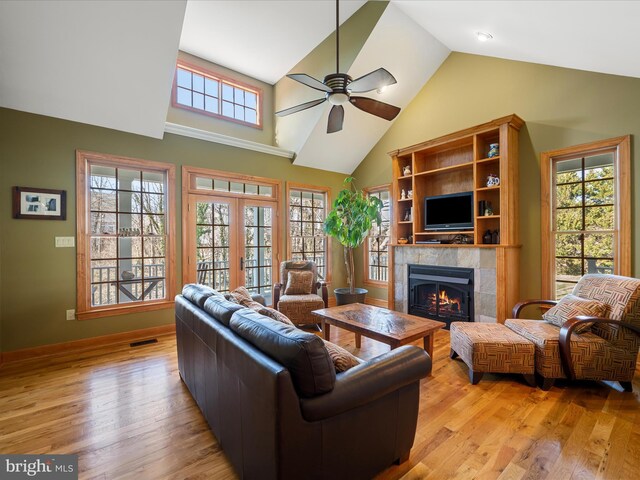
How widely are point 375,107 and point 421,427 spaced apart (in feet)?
10.2

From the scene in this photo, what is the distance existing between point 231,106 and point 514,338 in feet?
17.9

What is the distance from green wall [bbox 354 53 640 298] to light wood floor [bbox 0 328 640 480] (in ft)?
6.38

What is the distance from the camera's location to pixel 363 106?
3.35 meters

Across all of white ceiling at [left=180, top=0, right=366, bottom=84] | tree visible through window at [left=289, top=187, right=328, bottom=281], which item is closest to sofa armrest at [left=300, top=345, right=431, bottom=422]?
tree visible through window at [left=289, top=187, right=328, bottom=281]

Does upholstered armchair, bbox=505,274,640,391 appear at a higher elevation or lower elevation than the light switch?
lower

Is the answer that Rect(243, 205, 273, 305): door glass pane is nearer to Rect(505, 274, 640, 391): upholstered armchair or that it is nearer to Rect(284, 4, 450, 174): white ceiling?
Rect(284, 4, 450, 174): white ceiling

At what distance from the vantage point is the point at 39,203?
3418 millimetres

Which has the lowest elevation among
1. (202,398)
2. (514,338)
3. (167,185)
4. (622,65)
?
(202,398)

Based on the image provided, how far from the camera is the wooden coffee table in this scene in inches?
103

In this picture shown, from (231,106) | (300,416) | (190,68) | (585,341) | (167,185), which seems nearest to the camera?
(300,416)

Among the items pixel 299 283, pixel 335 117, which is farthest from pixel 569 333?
pixel 299 283

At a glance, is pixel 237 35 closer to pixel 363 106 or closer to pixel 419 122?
pixel 363 106

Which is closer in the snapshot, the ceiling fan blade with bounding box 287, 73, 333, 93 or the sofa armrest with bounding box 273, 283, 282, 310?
the ceiling fan blade with bounding box 287, 73, 333, 93

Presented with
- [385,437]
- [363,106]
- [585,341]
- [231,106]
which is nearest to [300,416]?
[385,437]
